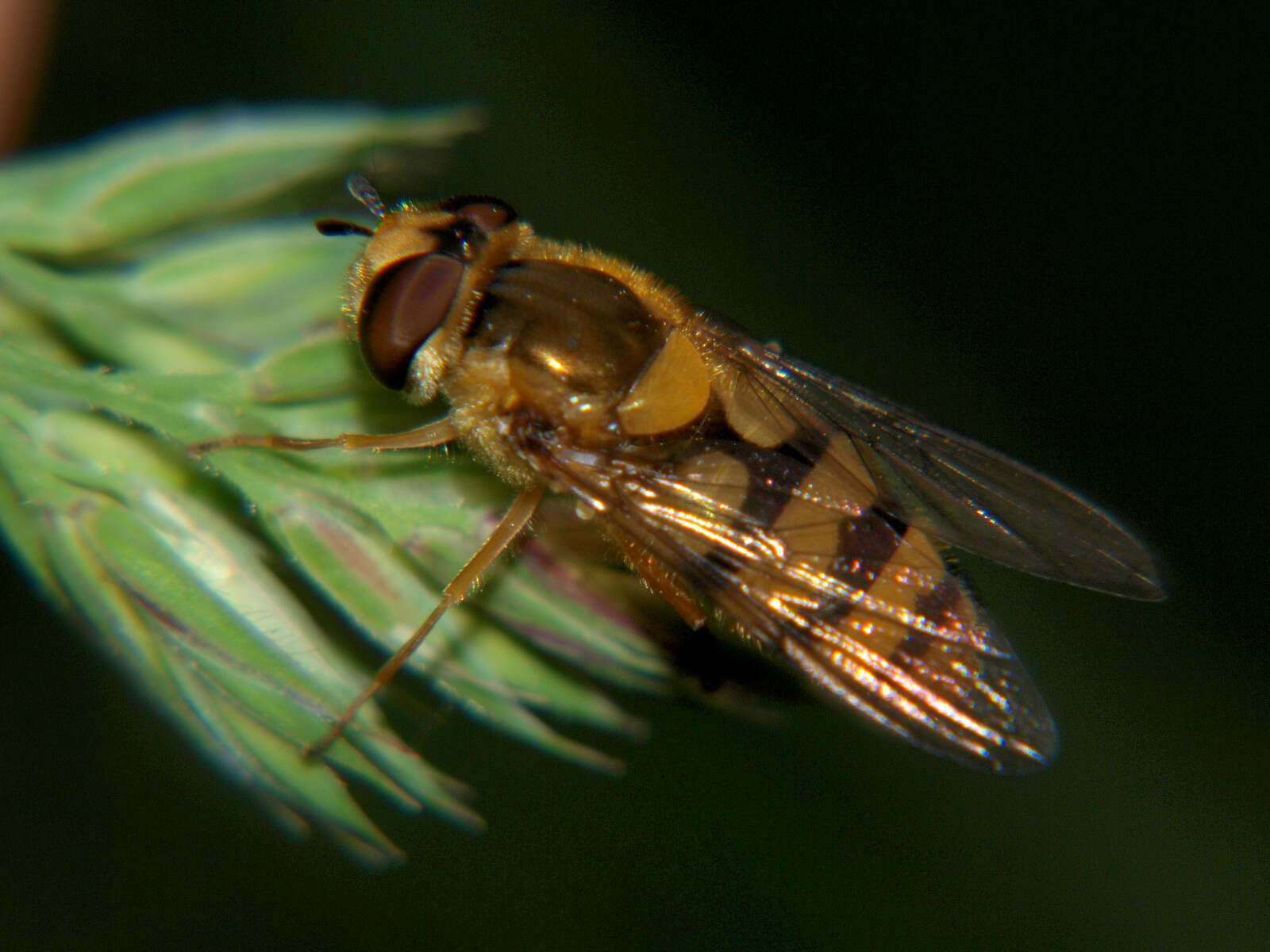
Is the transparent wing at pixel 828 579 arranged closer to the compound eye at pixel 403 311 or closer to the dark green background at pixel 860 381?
the compound eye at pixel 403 311

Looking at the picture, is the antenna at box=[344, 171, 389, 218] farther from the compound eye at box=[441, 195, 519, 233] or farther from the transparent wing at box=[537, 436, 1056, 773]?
the transparent wing at box=[537, 436, 1056, 773]

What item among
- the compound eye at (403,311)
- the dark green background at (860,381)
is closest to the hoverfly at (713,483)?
the compound eye at (403,311)

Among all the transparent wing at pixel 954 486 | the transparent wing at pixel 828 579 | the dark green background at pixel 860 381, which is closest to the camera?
the transparent wing at pixel 828 579

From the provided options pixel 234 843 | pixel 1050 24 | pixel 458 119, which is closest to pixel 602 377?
pixel 458 119

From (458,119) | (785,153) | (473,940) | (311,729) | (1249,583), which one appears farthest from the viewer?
(785,153)

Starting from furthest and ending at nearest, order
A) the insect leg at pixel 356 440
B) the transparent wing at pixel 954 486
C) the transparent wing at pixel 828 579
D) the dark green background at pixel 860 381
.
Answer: the dark green background at pixel 860 381
the transparent wing at pixel 954 486
the transparent wing at pixel 828 579
the insect leg at pixel 356 440

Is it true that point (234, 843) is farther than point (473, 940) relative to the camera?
Yes

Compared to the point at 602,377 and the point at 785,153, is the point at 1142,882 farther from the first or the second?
the point at 785,153
